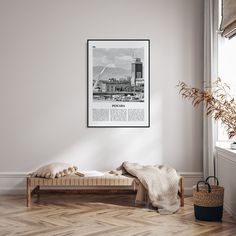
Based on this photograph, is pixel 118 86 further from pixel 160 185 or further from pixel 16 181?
pixel 16 181

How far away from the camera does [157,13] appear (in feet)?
22.1

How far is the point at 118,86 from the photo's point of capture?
6.73 m

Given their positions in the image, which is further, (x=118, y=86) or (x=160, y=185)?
(x=118, y=86)

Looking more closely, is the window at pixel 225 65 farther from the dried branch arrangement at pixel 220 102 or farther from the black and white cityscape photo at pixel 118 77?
the black and white cityscape photo at pixel 118 77

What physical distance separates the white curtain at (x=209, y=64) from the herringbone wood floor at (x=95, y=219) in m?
0.62

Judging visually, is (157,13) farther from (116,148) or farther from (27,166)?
(27,166)

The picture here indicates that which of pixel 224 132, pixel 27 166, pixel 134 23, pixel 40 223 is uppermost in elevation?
pixel 134 23

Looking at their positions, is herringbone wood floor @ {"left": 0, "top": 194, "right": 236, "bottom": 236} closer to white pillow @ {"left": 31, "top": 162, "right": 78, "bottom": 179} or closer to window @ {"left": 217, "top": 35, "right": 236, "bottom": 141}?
white pillow @ {"left": 31, "top": 162, "right": 78, "bottom": 179}

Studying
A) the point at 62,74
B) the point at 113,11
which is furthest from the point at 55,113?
the point at 113,11

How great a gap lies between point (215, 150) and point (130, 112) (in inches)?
52.8

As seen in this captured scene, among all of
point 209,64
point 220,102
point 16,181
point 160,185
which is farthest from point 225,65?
point 16,181

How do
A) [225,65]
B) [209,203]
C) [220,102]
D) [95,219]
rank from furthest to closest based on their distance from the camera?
1. [225,65]
2. [220,102]
3. [95,219]
4. [209,203]

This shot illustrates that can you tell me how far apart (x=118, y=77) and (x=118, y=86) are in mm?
129

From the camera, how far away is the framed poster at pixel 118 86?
22.0 ft
